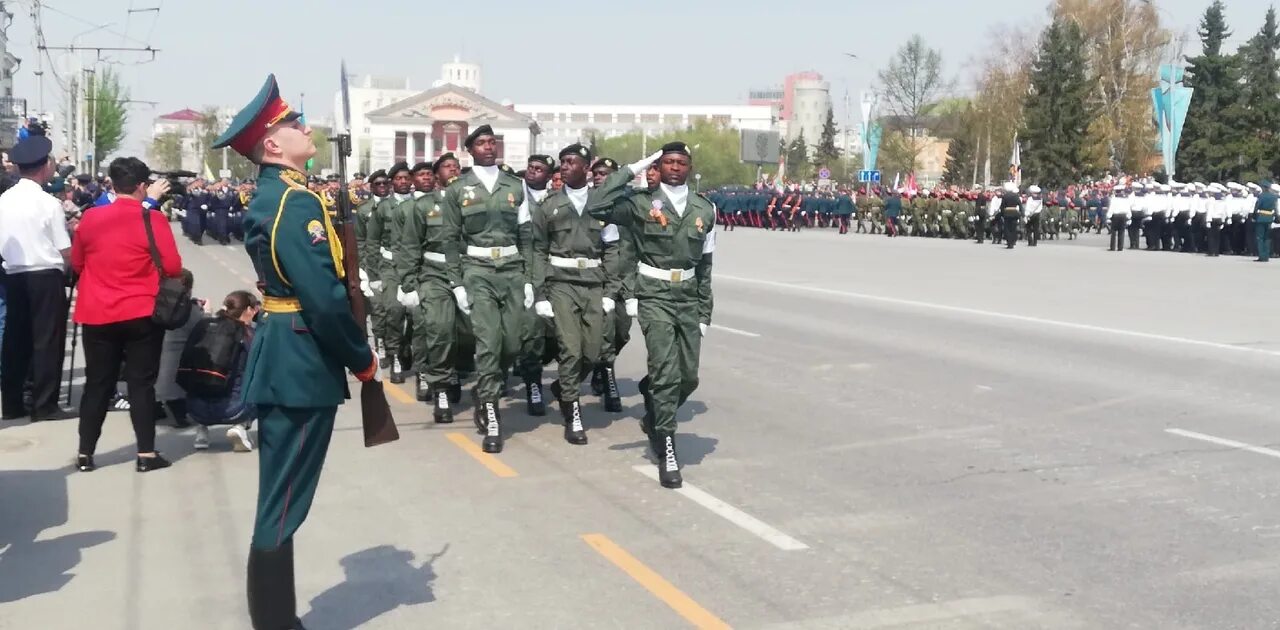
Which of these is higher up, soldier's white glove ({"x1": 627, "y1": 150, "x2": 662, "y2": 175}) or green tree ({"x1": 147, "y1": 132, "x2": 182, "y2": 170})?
green tree ({"x1": 147, "y1": 132, "x2": 182, "y2": 170})

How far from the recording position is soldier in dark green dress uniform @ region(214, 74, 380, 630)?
16.2ft

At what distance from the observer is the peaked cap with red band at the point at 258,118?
4.98 meters

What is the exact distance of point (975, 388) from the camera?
11828 millimetres

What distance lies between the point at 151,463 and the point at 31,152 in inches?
103

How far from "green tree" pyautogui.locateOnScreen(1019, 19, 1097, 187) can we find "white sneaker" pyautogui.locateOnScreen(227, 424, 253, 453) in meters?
64.1

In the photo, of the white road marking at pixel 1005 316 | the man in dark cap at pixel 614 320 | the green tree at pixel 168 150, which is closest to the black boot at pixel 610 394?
the man in dark cap at pixel 614 320

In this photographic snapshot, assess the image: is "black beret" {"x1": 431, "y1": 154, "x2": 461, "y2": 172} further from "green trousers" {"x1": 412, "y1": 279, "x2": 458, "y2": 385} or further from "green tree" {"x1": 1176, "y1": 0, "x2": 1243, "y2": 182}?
"green tree" {"x1": 1176, "y1": 0, "x2": 1243, "y2": 182}

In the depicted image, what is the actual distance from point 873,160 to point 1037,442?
5272cm

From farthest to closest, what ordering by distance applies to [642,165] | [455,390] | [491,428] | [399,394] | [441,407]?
[399,394], [455,390], [441,407], [491,428], [642,165]

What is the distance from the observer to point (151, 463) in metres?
8.50

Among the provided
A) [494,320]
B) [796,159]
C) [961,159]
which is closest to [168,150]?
[961,159]

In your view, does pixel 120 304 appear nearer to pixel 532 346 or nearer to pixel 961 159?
pixel 532 346

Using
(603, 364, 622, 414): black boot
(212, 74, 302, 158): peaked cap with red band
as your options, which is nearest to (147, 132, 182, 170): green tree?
(603, 364, 622, 414): black boot

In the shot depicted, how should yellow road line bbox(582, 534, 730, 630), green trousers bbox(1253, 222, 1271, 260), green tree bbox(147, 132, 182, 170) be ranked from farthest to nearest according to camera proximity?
1. green tree bbox(147, 132, 182, 170)
2. green trousers bbox(1253, 222, 1271, 260)
3. yellow road line bbox(582, 534, 730, 630)
